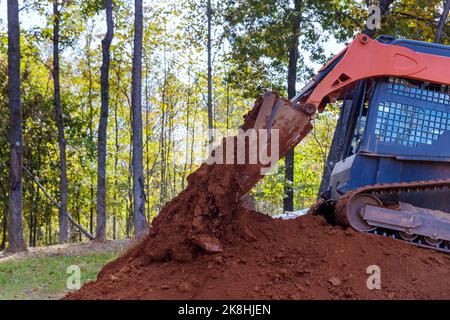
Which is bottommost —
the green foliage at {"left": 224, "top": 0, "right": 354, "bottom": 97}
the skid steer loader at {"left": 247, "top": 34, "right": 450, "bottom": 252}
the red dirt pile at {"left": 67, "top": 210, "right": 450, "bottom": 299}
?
the red dirt pile at {"left": 67, "top": 210, "right": 450, "bottom": 299}

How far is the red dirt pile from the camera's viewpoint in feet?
16.9

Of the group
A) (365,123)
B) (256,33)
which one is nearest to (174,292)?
(365,123)

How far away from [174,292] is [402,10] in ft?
49.7

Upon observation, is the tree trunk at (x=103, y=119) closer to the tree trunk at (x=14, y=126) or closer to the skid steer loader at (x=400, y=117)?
the tree trunk at (x=14, y=126)

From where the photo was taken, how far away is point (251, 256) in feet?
18.3

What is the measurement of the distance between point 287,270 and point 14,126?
37.4 ft

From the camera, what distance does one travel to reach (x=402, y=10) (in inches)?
706

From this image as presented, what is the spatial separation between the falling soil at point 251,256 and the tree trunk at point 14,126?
31.5 feet

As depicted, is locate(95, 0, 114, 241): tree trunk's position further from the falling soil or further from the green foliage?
the falling soil

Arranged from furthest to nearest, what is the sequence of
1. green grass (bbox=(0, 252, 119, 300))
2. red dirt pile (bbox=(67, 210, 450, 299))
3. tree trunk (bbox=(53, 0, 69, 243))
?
tree trunk (bbox=(53, 0, 69, 243)), green grass (bbox=(0, 252, 119, 300)), red dirt pile (bbox=(67, 210, 450, 299))

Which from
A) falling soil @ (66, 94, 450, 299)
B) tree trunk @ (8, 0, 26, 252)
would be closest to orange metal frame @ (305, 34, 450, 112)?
falling soil @ (66, 94, 450, 299)

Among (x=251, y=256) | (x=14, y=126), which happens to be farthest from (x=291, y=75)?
(x=251, y=256)

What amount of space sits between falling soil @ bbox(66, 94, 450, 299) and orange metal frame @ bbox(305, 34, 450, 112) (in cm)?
65

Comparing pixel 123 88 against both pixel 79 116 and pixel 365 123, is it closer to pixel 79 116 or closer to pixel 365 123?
pixel 79 116
